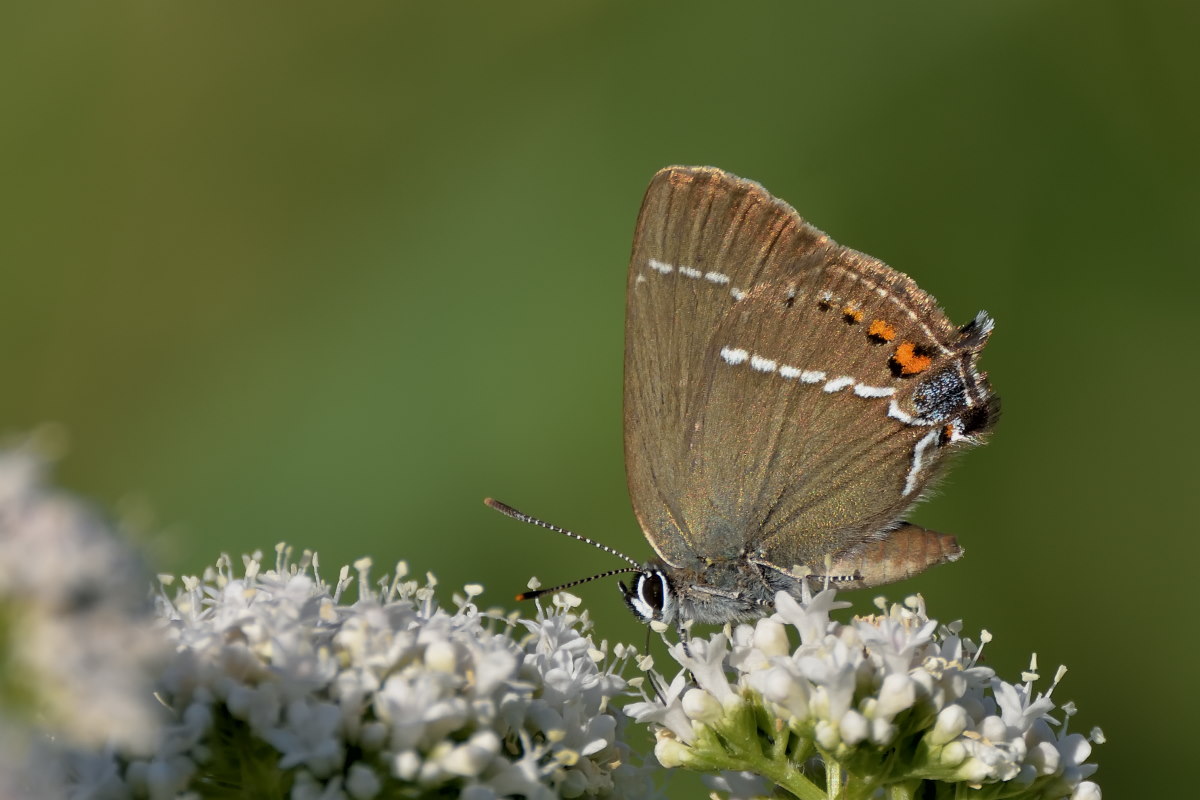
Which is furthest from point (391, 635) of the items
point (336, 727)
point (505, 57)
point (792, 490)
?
point (505, 57)

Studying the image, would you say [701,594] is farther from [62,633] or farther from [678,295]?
[62,633]

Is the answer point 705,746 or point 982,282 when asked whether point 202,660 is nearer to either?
point 705,746

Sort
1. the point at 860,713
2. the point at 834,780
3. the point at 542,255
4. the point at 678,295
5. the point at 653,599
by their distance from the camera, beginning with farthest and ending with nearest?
the point at 542,255
the point at 678,295
the point at 653,599
the point at 834,780
the point at 860,713

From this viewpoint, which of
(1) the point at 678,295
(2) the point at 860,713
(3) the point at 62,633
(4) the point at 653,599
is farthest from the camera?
(1) the point at 678,295

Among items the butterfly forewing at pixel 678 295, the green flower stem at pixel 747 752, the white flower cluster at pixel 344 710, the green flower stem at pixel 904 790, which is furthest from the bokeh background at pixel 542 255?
the white flower cluster at pixel 344 710

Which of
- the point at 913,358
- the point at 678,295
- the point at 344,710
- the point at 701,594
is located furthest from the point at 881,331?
the point at 344,710

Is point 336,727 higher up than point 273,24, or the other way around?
point 273,24
